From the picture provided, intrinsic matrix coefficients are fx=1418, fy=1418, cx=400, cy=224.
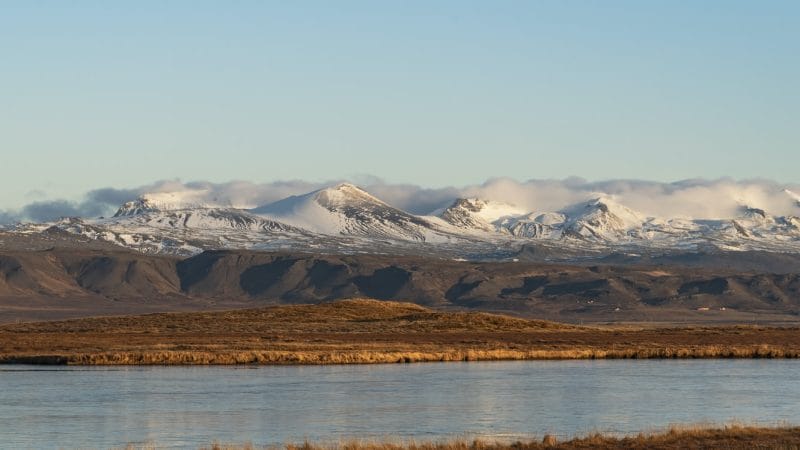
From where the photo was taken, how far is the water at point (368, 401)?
40.6 meters

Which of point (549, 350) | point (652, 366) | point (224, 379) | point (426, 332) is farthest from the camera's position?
point (426, 332)

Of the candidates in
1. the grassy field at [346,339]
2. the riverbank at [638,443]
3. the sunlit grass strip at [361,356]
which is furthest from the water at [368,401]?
the grassy field at [346,339]

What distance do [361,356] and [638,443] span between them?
130 feet

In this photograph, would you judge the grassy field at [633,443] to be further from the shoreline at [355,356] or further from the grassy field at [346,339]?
the grassy field at [346,339]

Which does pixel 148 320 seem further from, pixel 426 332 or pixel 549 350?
pixel 549 350

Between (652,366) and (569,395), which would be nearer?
(569,395)

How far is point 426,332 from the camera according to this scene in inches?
3981

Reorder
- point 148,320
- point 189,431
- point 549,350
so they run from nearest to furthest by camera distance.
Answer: point 189,431
point 549,350
point 148,320

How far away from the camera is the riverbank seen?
34.3 meters

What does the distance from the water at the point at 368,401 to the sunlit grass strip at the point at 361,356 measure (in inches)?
151

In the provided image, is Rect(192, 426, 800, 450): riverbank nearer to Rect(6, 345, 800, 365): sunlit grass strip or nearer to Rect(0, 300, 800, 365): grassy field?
Rect(6, 345, 800, 365): sunlit grass strip

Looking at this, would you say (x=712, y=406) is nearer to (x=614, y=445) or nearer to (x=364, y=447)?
(x=614, y=445)

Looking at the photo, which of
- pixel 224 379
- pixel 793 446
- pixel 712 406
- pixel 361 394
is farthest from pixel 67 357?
pixel 793 446

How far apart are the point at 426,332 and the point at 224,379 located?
137 ft
